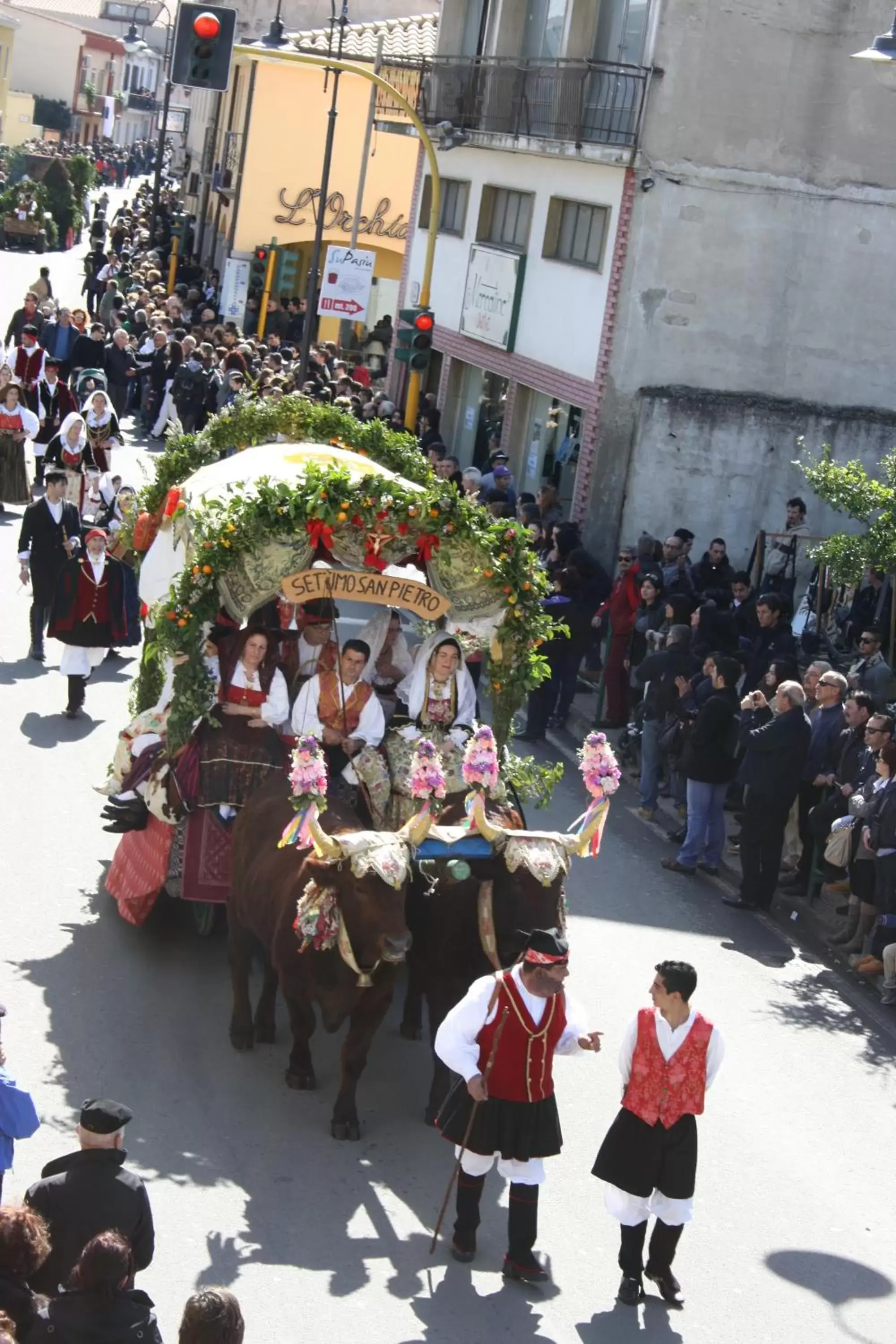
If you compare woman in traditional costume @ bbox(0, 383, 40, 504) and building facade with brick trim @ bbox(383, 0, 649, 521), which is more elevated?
building facade with brick trim @ bbox(383, 0, 649, 521)

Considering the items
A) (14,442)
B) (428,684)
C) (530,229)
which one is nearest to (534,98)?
(530,229)

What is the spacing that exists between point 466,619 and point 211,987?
8.40ft

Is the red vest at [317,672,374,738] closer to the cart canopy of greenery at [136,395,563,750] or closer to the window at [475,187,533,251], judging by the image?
the cart canopy of greenery at [136,395,563,750]

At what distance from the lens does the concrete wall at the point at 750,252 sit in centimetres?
2333

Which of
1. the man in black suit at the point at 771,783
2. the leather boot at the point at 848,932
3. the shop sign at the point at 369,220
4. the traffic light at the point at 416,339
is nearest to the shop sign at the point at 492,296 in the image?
the traffic light at the point at 416,339

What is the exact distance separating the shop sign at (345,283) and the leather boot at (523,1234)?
826 inches

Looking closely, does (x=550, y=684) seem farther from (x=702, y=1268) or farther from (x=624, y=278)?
(x=702, y=1268)

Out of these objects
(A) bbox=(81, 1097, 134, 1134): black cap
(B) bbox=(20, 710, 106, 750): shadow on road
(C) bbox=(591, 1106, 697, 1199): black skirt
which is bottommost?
(B) bbox=(20, 710, 106, 750): shadow on road

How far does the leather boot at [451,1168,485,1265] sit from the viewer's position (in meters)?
8.03

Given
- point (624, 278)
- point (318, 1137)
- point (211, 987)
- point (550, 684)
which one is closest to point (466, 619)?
point (211, 987)

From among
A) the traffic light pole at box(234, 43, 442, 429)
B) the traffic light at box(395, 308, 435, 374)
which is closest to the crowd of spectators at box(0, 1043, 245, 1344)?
the traffic light pole at box(234, 43, 442, 429)

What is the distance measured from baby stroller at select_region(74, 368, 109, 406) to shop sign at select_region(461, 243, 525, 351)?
587 centimetres

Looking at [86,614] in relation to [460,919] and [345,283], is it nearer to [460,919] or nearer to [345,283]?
[460,919]

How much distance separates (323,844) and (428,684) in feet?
7.97
